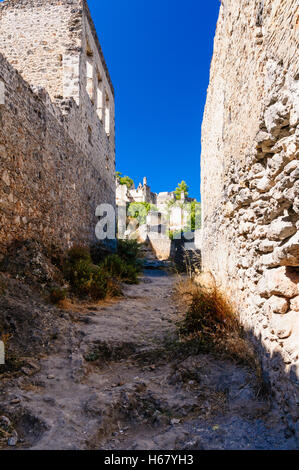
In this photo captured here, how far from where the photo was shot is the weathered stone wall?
1878 millimetres

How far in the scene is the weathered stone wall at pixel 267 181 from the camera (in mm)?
1878

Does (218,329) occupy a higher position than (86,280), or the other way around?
(86,280)

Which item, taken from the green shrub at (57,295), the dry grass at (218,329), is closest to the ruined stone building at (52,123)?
the green shrub at (57,295)

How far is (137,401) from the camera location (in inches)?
94.3

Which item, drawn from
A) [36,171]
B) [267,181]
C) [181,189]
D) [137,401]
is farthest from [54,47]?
[181,189]

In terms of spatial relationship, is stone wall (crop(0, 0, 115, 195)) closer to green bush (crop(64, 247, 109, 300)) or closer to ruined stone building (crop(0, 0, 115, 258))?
ruined stone building (crop(0, 0, 115, 258))

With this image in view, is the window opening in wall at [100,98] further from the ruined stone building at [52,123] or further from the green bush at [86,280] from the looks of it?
the green bush at [86,280]

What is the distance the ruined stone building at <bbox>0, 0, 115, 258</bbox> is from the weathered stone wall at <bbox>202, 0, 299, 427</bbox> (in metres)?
3.46

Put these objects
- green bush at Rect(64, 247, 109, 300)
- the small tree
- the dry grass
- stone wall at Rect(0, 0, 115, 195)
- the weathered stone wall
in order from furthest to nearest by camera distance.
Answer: the small tree, stone wall at Rect(0, 0, 115, 195), green bush at Rect(64, 247, 109, 300), the dry grass, the weathered stone wall

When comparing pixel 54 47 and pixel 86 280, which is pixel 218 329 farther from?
pixel 54 47

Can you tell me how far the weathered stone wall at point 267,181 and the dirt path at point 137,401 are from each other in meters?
0.34

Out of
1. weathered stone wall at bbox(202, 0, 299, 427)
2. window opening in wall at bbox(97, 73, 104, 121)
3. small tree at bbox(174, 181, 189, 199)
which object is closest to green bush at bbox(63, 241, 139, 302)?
weathered stone wall at bbox(202, 0, 299, 427)

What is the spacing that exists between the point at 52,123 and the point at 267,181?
5530 millimetres
